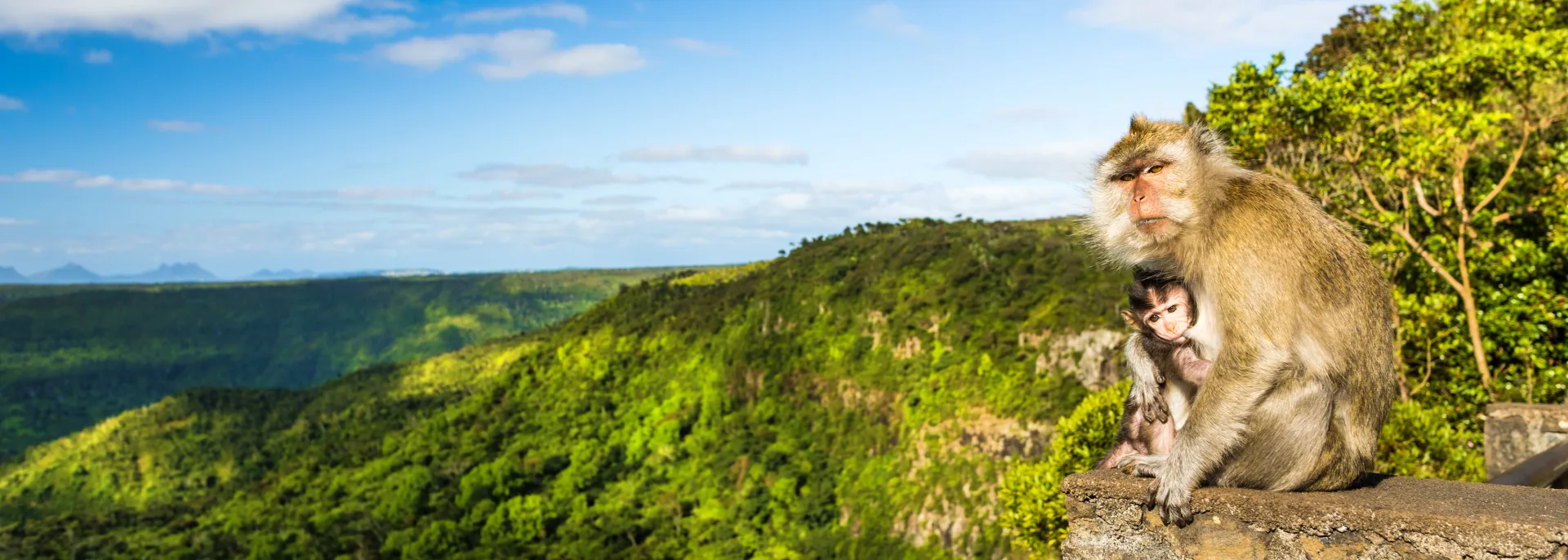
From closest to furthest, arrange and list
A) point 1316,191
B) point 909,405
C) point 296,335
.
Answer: point 1316,191
point 909,405
point 296,335

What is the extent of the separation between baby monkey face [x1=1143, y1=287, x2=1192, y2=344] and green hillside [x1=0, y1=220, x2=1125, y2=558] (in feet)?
108

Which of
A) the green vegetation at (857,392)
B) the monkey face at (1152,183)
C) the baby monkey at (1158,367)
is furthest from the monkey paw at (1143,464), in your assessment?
the green vegetation at (857,392)

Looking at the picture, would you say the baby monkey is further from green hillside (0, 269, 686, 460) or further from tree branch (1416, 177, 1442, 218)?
green hillside (0, 269, 686, 460)

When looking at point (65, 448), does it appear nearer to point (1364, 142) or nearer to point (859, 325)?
point (859, 325)

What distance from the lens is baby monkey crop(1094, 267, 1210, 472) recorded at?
3992 mm

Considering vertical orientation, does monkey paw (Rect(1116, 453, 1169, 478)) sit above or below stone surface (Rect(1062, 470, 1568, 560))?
above

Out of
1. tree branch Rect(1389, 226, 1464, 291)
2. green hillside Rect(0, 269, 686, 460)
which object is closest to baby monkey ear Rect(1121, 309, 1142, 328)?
tree branch Rect(1389, 226, 1464, 291)

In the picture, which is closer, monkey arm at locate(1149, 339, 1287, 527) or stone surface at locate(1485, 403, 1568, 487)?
monkey arm at locate(1149, 339, 1287, 527)

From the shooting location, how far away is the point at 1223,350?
364 cm

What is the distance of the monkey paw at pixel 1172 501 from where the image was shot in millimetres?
3572

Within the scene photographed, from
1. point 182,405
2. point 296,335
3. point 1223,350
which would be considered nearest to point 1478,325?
point 1223,350

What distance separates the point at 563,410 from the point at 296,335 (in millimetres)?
124035

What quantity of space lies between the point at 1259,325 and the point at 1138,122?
→ 1.08 m

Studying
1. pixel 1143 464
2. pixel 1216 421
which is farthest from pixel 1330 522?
pixel 1143 464
